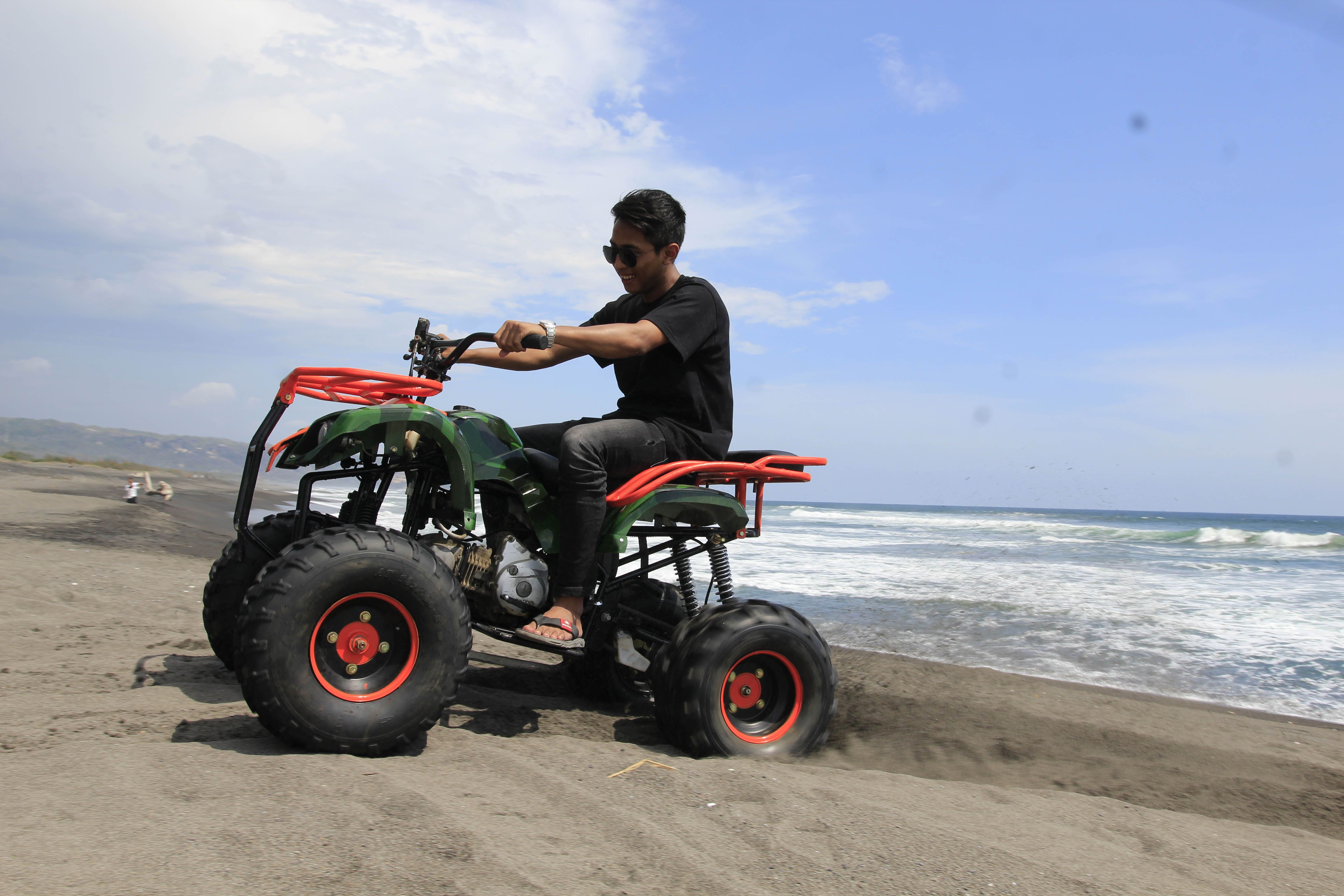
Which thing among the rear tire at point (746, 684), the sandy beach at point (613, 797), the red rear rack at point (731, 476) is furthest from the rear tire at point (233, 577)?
the rear tire at point (746, 684)

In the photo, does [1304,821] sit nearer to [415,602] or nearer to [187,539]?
[415,602]

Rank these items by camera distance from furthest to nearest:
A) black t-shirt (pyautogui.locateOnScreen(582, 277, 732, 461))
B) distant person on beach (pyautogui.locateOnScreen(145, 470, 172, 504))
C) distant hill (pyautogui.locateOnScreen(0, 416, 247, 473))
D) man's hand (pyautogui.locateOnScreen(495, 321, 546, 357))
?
distant hill (pyautogui.locateOnScreen(0, 416, 247, 473))
distant person on beach (pyautogui.locateOnScreen(145, 470, 172, 504))
black t-shirt (pyautogui.locateOnScreen(582, 277, 732, 461))
man's hand (pyautogui.locateOnScreen(495, 321, 546, 357))

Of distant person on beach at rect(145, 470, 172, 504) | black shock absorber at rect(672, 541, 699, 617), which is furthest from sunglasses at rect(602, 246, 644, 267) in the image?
distant person on beach at rect(145, 470, 172, 504)

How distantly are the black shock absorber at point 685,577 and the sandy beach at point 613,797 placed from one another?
2.00ft

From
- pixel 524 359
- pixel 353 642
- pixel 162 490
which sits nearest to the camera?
pixel 353 642

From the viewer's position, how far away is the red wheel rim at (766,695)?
3750 millimetres

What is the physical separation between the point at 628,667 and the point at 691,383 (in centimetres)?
159

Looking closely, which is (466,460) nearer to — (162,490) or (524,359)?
(524,359)

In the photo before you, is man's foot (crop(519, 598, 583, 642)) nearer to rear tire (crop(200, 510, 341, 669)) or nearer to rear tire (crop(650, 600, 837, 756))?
rear tire (crop(650, 600, 837, 756))

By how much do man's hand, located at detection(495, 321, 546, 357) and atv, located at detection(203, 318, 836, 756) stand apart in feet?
0.24

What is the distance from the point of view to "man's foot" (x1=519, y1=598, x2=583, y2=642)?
11.8 ft

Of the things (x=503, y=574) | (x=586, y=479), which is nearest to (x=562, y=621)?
(x=503, y=574)

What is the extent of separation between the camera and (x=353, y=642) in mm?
3086

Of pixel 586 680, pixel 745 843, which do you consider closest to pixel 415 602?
pixel 745 843
